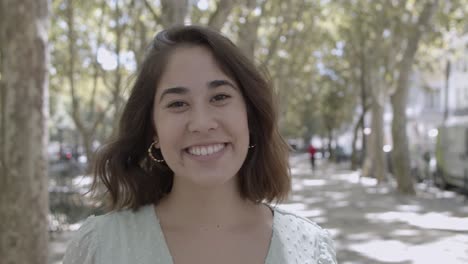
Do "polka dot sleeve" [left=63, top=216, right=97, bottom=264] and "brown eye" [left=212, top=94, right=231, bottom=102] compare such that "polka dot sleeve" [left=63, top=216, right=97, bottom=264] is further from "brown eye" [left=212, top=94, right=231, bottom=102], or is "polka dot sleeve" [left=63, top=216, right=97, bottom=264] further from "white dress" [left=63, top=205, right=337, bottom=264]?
"brown eye" [left=212, top=94, right=231, bottom=102]

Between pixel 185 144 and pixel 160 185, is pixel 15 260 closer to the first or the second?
pixel 160 185

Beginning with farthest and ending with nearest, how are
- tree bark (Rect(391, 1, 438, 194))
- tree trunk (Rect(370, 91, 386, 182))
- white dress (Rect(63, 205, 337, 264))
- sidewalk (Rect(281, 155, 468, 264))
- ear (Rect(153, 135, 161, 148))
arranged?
tree trunk (Rect(370, 91, 386, 182)), tree bark (Rect(391, 1, 438, 194)), sidewalk (Rect(281, 155, 468, 264)), ear (Rect(153, 135, 161, 148)), white dress (Rect(63, 205, 337, 264))

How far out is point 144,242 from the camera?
6.47 ft

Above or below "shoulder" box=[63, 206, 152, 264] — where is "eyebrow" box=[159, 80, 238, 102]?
above

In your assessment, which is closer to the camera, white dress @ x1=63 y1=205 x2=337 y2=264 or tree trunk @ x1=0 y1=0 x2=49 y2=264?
white dress @ x1=63 y1=205 x2=337 y2=264

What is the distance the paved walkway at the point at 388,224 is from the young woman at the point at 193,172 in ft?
12.5

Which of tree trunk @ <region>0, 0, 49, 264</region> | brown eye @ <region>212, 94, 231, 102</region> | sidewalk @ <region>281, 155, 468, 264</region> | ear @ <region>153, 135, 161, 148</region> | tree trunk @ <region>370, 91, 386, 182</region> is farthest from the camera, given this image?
tree trunk @ <region>370, 91, 386, 182</region>

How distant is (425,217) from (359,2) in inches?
420

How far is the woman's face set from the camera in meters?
1.98

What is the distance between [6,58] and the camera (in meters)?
5.86

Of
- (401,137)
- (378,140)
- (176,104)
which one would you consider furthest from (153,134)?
(378,140)

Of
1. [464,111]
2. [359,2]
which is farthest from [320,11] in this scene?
[464,111]

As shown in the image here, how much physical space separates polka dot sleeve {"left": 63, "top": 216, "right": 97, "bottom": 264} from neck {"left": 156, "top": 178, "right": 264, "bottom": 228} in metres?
0.25

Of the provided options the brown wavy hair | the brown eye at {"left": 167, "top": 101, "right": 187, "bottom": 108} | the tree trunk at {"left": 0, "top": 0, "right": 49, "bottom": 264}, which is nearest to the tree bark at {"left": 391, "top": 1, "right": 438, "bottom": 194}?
the tree trunk at {"left": 0, "top": 0, "right": 49, "bottom": 264}
